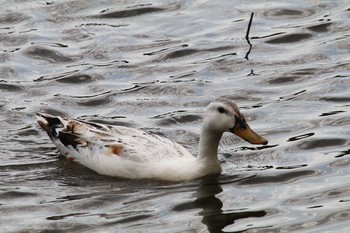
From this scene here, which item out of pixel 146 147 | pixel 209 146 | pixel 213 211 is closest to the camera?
pixel 213 211

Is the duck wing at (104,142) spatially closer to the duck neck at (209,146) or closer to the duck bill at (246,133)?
the duck neck at (209,146)

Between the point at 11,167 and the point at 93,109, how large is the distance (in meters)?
2.38

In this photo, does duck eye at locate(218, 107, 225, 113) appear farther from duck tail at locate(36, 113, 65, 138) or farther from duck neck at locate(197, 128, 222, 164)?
duck tail at locate(36, 113, 65, 138)

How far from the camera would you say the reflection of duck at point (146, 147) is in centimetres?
1366

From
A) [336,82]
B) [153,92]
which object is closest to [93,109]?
[153,92]

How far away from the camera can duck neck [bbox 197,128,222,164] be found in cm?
1382

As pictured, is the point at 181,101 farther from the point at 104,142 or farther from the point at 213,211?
the point at 213,211

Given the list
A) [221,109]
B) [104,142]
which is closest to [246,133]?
[221,109]

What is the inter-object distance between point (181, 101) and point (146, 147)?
2522 mm

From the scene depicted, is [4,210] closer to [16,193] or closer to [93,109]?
[16,193]

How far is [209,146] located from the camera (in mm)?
13820

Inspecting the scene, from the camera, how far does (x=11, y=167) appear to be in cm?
1423

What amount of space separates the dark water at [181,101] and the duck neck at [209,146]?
0.87 ft

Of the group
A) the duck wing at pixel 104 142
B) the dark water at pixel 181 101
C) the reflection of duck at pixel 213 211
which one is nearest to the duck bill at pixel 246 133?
the dark water at pixel 181 101
